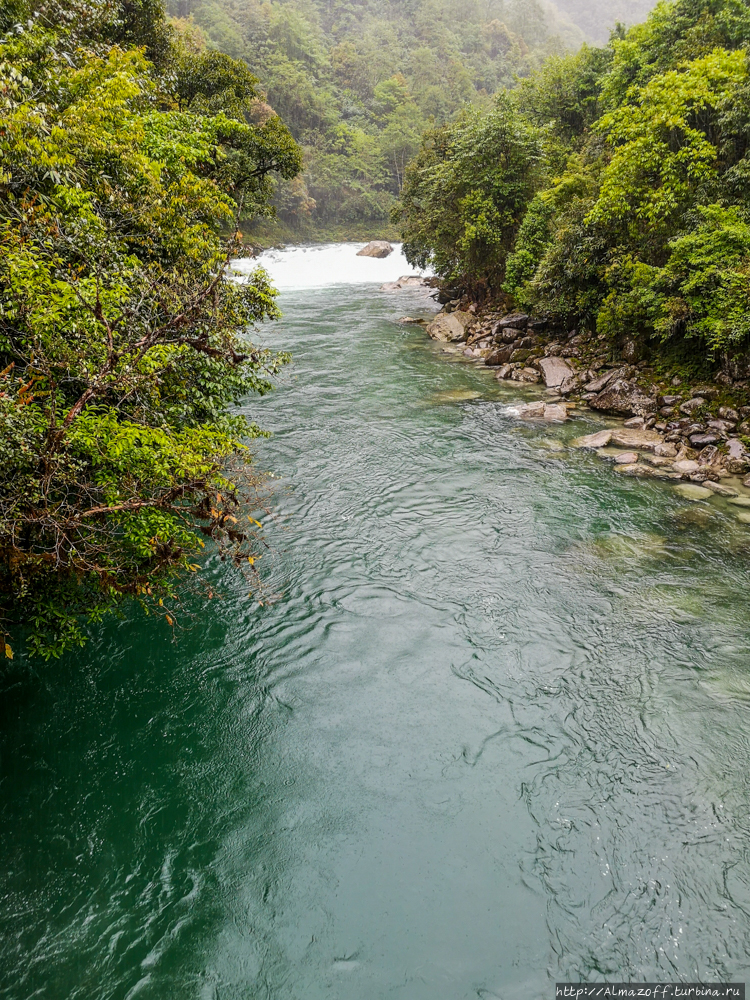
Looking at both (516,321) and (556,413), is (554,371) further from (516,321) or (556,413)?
(516,321)

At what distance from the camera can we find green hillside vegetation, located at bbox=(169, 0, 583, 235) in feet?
221

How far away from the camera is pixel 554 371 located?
19.4 m

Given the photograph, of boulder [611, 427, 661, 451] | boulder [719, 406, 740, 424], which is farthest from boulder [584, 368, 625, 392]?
boulder [719, 406, 740, 424]

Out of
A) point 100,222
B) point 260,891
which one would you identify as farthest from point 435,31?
point 260,891

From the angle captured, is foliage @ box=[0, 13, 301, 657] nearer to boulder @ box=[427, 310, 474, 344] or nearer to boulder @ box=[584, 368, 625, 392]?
boulder @ box=[584, 368, 625, 392]

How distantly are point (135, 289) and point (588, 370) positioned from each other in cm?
1568

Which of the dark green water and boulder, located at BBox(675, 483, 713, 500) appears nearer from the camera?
the dark green water

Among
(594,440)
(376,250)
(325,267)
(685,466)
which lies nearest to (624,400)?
(594,440)

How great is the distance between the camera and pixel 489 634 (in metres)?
8.98

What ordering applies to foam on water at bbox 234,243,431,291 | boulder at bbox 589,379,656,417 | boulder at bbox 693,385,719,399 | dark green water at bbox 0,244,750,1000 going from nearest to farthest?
dark green water at bbox 0,244,750,1000
boulder at bbox 693,385,719,399
boulder at bbox 589,379,656,417
foam on water at bbox 234,243,431,291

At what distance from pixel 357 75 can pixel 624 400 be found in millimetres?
92297

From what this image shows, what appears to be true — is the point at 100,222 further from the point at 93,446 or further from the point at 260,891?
the point at 260,891

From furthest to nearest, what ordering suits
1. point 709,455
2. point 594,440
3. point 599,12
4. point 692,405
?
point 599,12 → point 594,440 → point 692,405 → point 709,455

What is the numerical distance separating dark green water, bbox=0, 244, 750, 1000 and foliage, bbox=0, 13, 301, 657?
5.98ft
